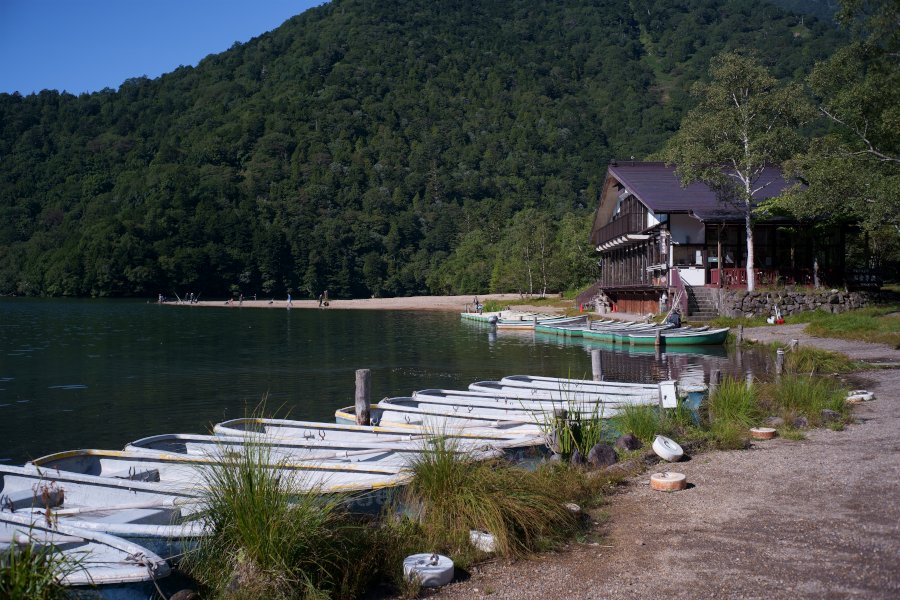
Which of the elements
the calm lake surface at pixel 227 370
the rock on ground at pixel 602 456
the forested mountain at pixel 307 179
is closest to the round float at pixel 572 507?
the rock on ground at pixel 602 456

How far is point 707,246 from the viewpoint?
3666 cm

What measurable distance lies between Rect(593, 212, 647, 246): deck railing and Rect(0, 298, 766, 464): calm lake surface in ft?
29.2

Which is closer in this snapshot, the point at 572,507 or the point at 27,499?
the point at 572,507

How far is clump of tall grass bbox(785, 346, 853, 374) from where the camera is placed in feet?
60.0

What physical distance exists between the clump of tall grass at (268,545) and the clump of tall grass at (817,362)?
15901 mm

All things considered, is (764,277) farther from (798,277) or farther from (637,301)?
(637,301)

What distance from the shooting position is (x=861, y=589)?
511 cm

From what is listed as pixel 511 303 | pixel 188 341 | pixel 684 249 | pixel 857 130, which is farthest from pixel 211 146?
pixel 857 130

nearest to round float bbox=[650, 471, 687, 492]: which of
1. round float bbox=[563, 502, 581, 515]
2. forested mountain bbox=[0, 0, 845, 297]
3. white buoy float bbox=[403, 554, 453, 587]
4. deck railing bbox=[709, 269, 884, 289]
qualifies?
round float bbox=[563, 502, 581, 515]

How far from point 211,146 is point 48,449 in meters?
163

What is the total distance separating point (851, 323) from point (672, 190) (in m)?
14.1

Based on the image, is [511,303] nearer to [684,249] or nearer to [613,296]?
[613,296]

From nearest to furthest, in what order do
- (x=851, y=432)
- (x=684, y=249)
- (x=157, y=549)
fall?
1. (x=157, y=549)
2. (x=851, y=432)
3. (x=684, y=249)

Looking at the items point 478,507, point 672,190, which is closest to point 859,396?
point 478,507
